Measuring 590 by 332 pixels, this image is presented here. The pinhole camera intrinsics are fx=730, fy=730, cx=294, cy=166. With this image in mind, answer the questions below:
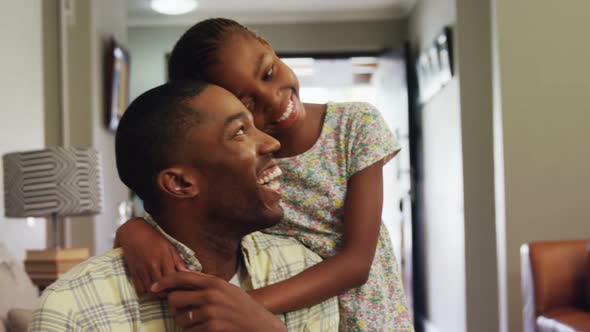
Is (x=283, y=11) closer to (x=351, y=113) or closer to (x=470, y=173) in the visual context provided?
(x=470, y=173)

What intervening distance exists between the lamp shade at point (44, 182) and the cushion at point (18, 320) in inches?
47.1

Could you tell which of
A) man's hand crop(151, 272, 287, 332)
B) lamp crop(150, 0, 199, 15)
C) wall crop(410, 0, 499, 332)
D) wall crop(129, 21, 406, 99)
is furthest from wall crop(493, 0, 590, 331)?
wall crop(129, 21, 406, 99)

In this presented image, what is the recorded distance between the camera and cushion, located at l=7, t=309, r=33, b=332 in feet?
5.22

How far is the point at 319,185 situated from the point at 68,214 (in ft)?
5.99

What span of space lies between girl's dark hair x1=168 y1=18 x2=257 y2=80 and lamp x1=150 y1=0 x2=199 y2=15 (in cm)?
447

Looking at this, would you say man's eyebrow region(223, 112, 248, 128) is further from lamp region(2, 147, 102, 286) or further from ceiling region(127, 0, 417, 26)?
ceiling region(127, 0, 417, 26)

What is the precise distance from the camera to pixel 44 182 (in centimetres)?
276

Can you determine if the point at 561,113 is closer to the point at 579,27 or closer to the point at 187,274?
the point at 579,27

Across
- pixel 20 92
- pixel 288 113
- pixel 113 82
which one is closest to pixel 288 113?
pixel 288 113

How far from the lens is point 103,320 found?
0.99 m

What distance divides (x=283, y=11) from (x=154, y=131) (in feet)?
17.6

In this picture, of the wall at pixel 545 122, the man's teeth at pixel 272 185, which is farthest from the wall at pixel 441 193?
the man's teeth at pixel 272 185

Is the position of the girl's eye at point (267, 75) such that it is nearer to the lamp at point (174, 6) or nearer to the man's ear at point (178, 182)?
the man's ear at point (178, 182)

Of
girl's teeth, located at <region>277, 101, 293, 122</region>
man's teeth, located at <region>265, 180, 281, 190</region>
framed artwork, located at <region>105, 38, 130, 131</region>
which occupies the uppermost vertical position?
framed artwork, located at <region>105, 38, 130, 131</region>
